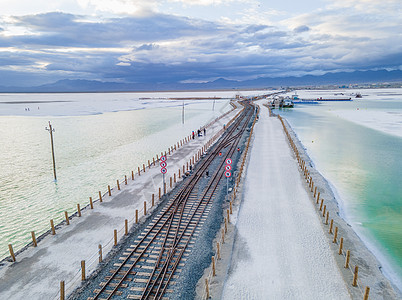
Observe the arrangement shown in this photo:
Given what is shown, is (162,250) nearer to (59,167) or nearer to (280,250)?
(280,250)

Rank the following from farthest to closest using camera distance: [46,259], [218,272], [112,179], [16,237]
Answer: [112,179] → [16,237] → [46,259] → [218,272]

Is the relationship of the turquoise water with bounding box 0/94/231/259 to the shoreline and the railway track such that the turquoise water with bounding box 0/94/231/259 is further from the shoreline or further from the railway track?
the shoreline

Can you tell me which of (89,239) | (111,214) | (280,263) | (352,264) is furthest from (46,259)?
(352,264)

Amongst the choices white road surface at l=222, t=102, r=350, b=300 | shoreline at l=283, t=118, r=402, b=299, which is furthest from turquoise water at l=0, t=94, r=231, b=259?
shoreline at l=283, t=118, r=402, b=299

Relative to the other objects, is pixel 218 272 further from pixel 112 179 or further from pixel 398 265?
pixel 112 179

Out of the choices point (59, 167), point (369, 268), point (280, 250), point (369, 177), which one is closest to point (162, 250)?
point (280, 250)

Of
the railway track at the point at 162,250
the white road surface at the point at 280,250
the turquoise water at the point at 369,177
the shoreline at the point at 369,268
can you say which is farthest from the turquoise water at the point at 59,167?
the turquoise water at the point at 369,177
